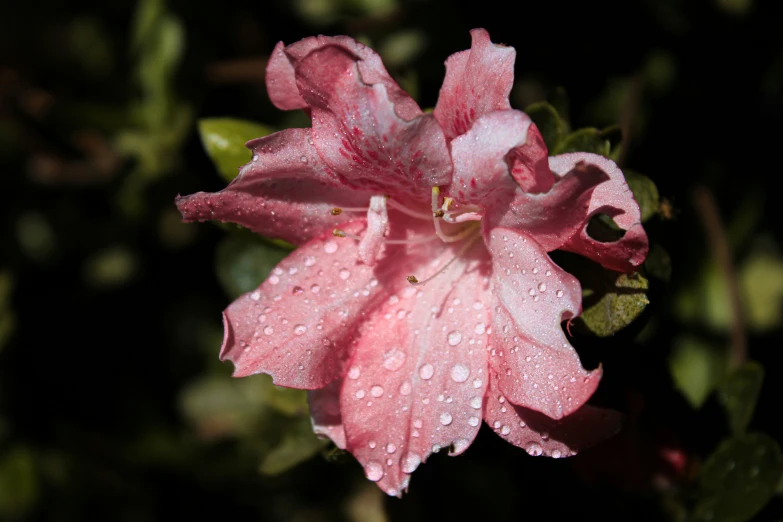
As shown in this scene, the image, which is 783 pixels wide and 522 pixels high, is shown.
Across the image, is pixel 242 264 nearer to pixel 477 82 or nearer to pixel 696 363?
pixel 477 82

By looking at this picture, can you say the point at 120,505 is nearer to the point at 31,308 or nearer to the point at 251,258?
the point at 31,308

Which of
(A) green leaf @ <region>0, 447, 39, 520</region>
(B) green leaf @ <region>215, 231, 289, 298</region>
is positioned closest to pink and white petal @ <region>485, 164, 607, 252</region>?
(B) green leaf @ <region>215, 231, 289, 298</region>

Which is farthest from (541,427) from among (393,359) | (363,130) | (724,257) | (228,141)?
(724,257)

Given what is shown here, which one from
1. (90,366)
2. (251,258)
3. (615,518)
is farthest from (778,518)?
(90,366)

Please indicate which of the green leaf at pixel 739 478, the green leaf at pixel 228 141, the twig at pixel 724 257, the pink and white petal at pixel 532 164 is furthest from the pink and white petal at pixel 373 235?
the twig at pixel 724 257

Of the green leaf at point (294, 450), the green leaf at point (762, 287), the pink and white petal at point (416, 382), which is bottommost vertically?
the green leaf at point (762, 287)

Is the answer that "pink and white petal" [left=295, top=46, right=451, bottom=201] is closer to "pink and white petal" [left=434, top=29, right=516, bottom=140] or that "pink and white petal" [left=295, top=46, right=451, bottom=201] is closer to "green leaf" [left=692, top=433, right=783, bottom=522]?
"pink and white petal" [left=434, top=29, right=516, bottom=140]

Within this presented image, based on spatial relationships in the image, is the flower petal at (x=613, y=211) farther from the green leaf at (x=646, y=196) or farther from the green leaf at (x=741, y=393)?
the green leaf at (x=741, y=393)
